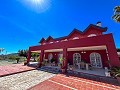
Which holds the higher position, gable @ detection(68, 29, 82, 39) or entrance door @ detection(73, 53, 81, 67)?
gable @ detection(68, 29, 82, 39)

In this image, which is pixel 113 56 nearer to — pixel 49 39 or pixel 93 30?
pixel 93 30

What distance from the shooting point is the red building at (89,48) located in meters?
7.93

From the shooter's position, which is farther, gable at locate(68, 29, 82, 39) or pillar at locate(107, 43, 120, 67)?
gable at locate(68, 29, 82, 39)

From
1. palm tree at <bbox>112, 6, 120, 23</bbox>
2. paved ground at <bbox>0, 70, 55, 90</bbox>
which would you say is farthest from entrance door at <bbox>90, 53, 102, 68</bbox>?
paved ground at <bbox>0, 70, 55, 90</bbox>

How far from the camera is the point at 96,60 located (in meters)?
14.2

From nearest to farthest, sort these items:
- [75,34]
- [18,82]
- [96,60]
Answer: [18,82]
[96,60]
[75,34]

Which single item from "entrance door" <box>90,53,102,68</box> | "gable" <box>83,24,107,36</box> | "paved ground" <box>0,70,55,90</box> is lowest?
"paved ground" <box>0,70,55,90</box>

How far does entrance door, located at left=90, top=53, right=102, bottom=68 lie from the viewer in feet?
45.3

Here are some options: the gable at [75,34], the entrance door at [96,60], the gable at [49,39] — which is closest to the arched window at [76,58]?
the entrance door at [96,60]

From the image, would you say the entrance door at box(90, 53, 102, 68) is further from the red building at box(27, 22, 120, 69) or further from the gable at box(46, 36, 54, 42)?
the gable at box(46, 36, 54, 42)

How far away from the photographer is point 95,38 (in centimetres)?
897

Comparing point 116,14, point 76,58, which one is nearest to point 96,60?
point 76,58

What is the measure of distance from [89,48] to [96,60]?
344cm

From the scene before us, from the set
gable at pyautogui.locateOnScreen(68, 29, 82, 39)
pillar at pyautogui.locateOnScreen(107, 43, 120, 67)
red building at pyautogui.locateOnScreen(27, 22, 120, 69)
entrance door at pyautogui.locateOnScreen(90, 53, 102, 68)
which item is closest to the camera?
pillar at pyautogui.locateOnScreen(107, 43, 120, 67)
